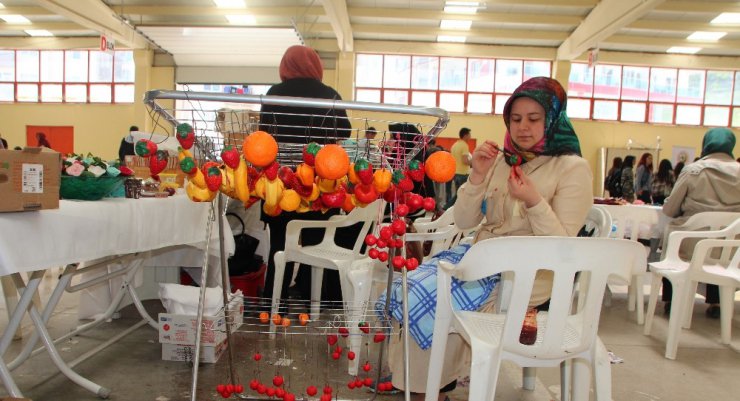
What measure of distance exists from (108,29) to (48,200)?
34.6 feet

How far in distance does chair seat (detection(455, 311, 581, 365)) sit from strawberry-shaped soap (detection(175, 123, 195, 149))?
0.92 meters

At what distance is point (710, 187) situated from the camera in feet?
Answer: 11.7

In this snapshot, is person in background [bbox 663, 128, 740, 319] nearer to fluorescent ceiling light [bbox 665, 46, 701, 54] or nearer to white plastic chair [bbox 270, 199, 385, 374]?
white plastic chair [bbox 270, 199, 385, 374]

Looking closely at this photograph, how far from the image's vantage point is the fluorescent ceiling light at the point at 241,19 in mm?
10836

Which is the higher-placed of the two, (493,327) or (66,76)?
(66,76)

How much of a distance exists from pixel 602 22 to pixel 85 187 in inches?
392

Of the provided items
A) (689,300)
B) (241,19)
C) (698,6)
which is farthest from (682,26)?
(689,300)

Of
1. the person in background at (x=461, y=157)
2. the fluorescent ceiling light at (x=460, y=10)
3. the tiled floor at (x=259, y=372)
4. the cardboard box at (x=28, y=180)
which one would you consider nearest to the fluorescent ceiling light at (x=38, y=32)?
the fluorescent ceiling light at (x=460, y=10)

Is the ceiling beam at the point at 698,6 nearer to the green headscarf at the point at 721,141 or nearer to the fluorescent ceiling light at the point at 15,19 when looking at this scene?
the green headscarf at the point at 721,141

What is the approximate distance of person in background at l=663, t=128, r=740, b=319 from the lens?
3537 millimetres

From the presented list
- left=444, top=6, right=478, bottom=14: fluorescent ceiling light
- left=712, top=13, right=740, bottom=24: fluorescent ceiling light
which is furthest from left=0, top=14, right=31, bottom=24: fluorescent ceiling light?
left=712, top=13, right=740, bottom=24: fluorescent ceiling light

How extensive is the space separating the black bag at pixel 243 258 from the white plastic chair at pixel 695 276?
8.18 feet

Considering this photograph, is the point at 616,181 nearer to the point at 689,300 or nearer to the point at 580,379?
the point at 689,300

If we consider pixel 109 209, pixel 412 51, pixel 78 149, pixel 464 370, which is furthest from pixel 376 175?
pixel 78 149
